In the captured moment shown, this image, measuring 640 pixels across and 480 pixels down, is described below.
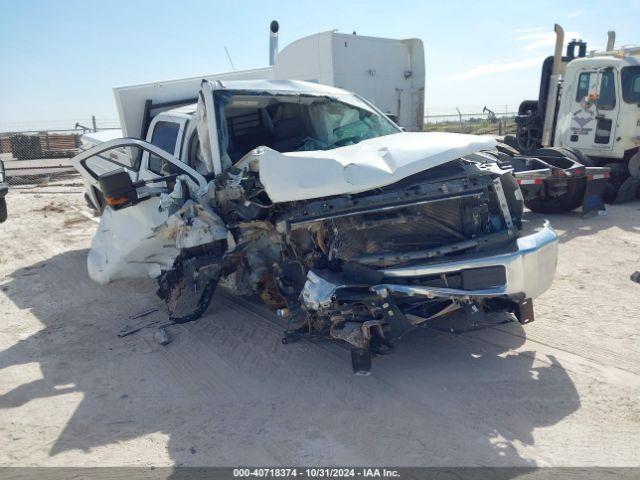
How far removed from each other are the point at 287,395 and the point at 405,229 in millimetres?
1516

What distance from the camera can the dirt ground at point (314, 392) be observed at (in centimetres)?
315

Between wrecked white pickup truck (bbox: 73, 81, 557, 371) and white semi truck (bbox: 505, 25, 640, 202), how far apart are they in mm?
5701

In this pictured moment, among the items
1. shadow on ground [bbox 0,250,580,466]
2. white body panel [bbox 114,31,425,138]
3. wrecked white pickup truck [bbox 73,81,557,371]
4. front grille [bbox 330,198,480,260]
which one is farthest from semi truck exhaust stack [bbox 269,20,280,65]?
front grille [bbox 330,198,480,260]

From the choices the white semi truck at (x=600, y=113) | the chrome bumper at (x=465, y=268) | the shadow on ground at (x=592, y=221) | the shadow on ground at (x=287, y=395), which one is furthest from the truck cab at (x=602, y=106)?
the chrome bumper at (x=465, y=268)

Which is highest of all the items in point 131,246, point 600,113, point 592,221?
point 600,113

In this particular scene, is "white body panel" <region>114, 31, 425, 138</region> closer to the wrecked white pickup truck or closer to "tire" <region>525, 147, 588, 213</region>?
"tire" <region>525, 147, 588, 213</region>

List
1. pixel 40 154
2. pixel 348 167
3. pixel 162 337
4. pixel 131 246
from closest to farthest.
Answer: pixel 348 167 → pixel 162 337 → pixel 131 246 → pixel 40 154

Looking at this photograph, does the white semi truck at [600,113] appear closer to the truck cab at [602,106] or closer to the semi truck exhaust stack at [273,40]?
the truck cab at [602,106]

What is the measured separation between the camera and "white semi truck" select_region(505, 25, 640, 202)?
9539 millimetres

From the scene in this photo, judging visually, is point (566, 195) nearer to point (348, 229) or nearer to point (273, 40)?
point (348, 229)

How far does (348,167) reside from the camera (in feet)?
12.2

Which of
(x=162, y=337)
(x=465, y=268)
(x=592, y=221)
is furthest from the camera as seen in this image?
(x=592, y=221)

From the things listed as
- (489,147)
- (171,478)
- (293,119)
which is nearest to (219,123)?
(293,119)

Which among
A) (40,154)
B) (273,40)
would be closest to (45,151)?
(40,154)
